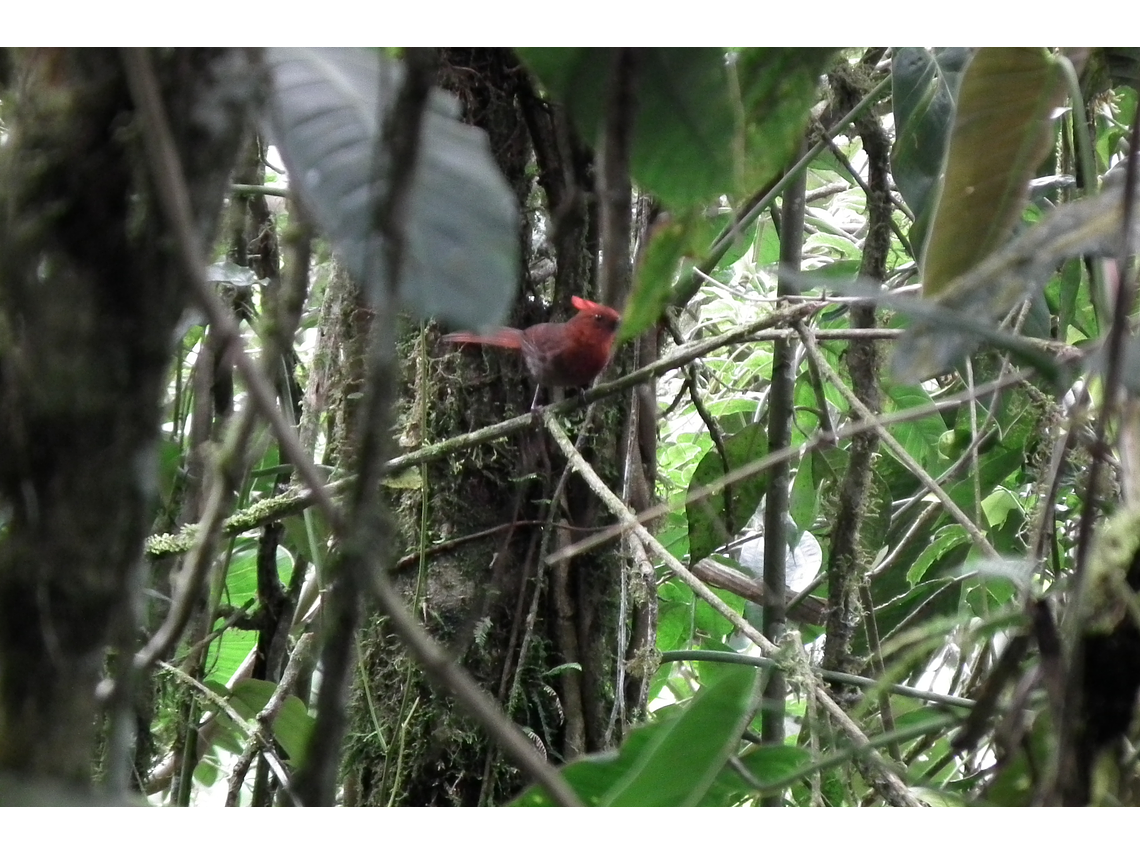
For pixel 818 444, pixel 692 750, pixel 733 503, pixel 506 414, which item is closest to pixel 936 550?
pixel 733 503

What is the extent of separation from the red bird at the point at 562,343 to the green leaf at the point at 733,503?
0.30m

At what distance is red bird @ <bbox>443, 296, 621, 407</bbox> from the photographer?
168 centimetres

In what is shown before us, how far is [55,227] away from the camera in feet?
1.37

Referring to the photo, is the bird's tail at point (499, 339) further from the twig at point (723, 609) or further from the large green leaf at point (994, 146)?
the large green leaf at point (994, 146)

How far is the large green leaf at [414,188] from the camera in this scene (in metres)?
0.45

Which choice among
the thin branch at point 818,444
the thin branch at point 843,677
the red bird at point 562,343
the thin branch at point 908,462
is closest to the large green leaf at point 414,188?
the thin branch at point 818,444

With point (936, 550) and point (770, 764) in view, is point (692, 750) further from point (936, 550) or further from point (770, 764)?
point (936, 550)

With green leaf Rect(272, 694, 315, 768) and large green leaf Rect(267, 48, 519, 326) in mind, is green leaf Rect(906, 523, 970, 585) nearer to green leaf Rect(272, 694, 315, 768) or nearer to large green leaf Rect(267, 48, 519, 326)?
green leaf Rect(272, 694, 315, 768)

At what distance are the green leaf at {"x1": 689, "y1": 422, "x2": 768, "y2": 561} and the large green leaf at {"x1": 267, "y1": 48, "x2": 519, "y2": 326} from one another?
50.8 inches

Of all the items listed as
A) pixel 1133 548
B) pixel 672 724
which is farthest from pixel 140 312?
pixel 1133 548

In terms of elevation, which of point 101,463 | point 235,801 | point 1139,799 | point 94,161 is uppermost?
point 94,161

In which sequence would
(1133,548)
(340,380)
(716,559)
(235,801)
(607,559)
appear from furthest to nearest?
(716,559) → (340,380) → (607,559) → (235,801) → (1133,548)

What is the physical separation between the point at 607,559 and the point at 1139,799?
107cm

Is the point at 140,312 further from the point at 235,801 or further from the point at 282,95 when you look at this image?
the point at 235,801
